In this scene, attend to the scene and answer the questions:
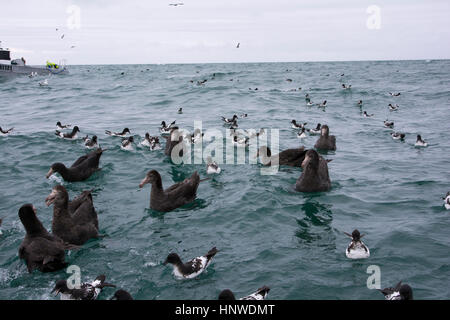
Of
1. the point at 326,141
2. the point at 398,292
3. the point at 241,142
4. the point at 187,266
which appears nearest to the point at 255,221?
the point at 187,266

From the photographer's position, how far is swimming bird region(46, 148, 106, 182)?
12490mm

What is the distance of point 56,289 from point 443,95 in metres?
40.0

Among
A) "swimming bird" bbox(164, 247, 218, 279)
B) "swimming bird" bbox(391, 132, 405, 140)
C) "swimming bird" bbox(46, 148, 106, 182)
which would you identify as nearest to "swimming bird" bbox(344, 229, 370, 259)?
"swimming bird" bbox(164, 247, 218, 279)

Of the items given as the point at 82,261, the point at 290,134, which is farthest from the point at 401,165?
the point at 82,261

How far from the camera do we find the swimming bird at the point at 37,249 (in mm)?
7645

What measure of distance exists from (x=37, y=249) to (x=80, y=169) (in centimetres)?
594

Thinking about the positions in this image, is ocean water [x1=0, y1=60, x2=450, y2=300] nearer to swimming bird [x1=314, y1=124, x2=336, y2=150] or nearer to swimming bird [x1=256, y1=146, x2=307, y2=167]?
swimming bird [x1=256, y1=146, x2=307, y2=167]

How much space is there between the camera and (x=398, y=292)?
21.6ft

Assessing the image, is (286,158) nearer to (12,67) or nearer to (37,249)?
(37,249)

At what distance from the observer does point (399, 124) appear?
25828mm

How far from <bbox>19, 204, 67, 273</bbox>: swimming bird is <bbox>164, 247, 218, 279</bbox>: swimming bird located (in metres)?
2.14

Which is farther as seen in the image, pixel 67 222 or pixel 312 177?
pixel 312 177

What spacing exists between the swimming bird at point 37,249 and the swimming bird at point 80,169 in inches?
186

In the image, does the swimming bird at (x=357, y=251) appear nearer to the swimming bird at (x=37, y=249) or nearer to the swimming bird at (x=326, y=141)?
the swimming bird at (x=37, y=249)
